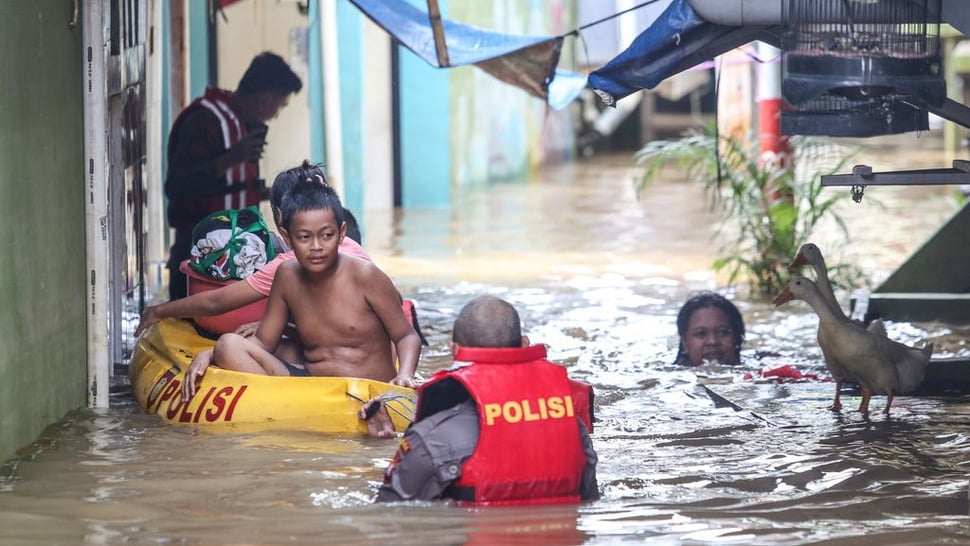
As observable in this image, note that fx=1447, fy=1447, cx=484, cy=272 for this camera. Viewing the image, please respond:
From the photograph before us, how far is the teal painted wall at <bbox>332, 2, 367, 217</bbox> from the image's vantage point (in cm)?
1573

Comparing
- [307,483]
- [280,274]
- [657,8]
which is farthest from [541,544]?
[657,8]

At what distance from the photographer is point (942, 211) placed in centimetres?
1667

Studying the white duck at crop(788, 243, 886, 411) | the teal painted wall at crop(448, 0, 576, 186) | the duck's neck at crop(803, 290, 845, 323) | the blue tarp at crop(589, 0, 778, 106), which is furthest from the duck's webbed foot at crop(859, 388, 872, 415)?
the teal painted wall at crop(448, 0, 576, 186)

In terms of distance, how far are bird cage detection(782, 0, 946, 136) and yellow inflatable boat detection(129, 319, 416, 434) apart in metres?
2.06

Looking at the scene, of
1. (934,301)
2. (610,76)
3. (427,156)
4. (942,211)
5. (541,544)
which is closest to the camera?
(541,544)

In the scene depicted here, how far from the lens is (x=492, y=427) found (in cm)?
482

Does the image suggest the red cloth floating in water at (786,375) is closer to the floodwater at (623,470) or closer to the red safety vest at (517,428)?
the floodwater at (623,470)

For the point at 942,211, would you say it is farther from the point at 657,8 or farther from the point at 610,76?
the point at 610,76

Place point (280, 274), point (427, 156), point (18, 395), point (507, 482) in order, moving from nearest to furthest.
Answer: point (507, 482) < point (18, 395) < point (280, 274) < point (427, 156)

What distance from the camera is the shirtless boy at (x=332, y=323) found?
20.7ft

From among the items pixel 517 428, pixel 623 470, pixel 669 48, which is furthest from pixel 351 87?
pixel 517 428

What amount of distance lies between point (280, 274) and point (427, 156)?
12004 millimetres

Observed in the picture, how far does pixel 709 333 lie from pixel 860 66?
3.22 metres

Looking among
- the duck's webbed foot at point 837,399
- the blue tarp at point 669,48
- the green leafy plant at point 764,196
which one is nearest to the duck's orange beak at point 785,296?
the duck's webbed foot at point 837,399
